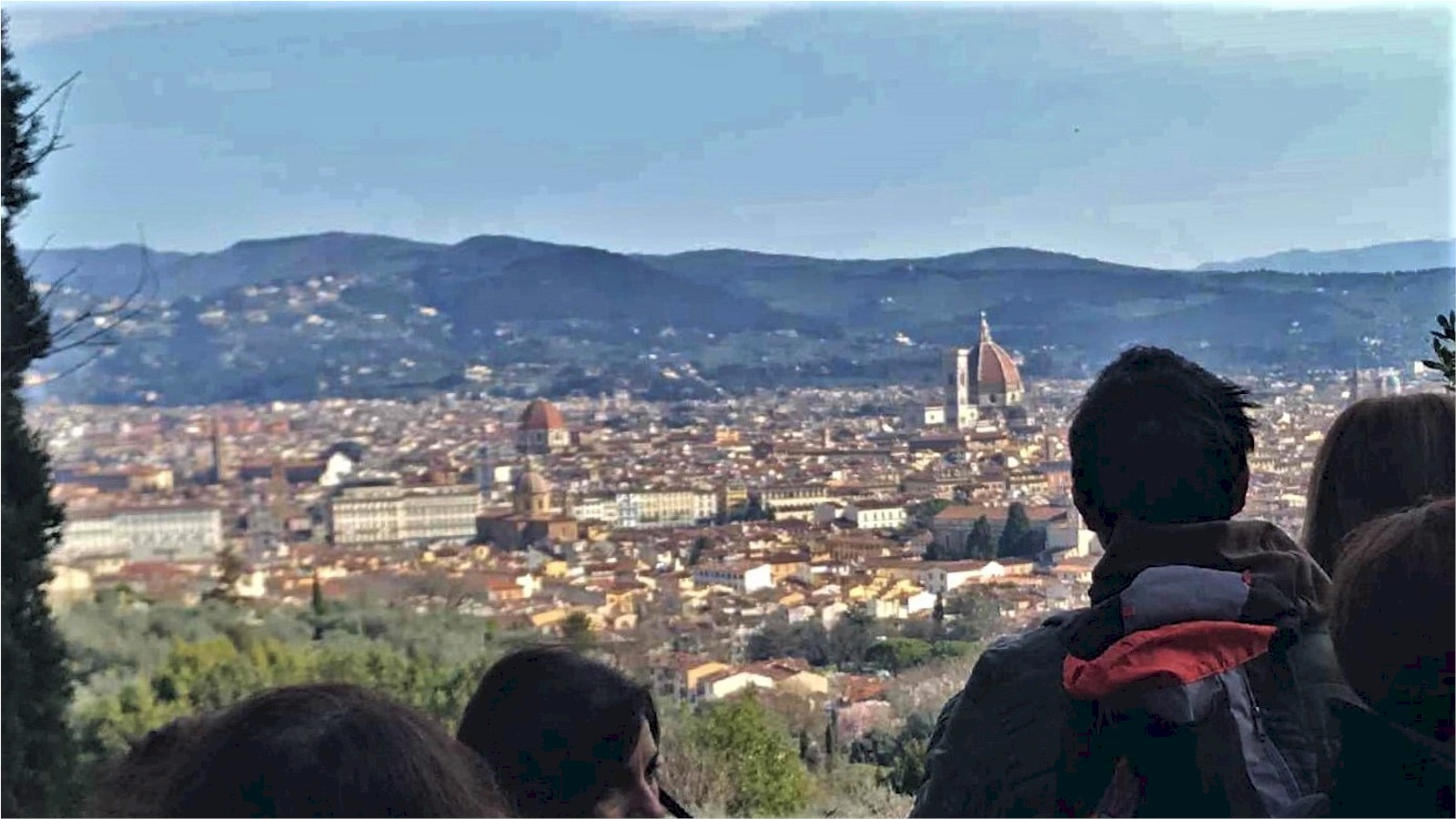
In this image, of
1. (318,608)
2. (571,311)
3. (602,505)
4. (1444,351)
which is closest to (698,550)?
(602,505)

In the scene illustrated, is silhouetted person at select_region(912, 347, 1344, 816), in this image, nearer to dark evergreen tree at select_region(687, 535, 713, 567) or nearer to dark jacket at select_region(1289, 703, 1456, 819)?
dark jacket at select_region(1289, 703, 1456, 819)

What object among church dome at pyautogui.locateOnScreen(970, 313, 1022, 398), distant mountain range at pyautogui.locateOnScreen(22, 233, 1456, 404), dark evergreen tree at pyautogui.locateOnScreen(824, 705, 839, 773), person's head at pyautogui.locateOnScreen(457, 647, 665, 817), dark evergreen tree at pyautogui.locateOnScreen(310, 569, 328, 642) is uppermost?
distant mountain range at pyautogui.locateOnScreen(22, 233, 1456, 404)

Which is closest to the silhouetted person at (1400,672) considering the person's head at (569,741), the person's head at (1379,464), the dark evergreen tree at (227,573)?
the person's head at (1379,464)

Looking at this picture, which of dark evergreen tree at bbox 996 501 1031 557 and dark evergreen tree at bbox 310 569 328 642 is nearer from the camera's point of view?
dark evergreen tree at bbox 996 501 1031 557

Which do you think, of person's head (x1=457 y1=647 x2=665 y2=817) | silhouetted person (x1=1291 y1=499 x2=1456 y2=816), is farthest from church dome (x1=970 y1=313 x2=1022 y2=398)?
silhouetted person (x1=1291 y1=499 x2=1456 y2=816)

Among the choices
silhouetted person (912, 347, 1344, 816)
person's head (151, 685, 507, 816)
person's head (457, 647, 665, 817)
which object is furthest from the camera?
person's head (457, 647, 665, 817)

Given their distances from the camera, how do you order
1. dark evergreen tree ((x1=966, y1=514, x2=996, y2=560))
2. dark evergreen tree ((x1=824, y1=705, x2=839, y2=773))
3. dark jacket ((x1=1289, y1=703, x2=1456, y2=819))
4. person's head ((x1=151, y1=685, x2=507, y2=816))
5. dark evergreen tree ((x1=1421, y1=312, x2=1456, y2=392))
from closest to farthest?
person's head ((x1=151, y1=685, x2=507, y2=816)) < dark jacket ((x1=1289, y1=703, x2=1456, y2=819)) < dark evergreen tree ((x1=1421, y1=312, x2=1456, y2=392)) < dark evergreen tree ((x1=824, y1=705, x2=839, y2=773)) < dark evergreen tree ((x1=966, y1=514, x2=996, y2=560))

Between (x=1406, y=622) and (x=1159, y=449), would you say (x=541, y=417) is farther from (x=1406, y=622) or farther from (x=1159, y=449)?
(x=1406, y=622)
